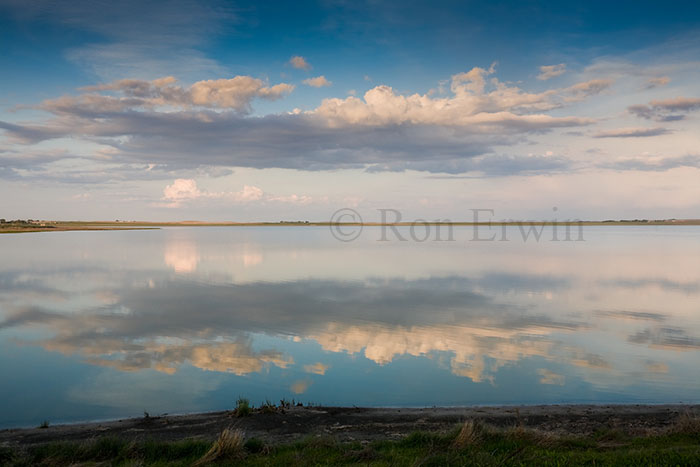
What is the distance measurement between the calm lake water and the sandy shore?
3.45 feet

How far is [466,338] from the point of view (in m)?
17.8

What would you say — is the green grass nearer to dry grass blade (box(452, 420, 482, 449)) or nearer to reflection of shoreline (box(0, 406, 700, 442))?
dry grass blade (box(452, 420, 482, 449))

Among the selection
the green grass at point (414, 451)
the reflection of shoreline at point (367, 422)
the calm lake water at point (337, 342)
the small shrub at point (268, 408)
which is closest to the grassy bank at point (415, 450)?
the green grass at point (414, 451)

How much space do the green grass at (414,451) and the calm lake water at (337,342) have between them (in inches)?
128

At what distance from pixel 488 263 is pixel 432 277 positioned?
43.2ft

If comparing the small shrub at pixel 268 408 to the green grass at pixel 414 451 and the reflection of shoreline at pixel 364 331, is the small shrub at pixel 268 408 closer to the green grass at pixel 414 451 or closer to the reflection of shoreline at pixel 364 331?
the green grass at pixel 414 451

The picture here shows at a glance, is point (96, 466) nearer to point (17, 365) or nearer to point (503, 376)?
point (17, 365)

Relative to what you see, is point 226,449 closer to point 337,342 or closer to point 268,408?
point 268,408

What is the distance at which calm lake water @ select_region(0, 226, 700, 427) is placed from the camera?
12.2 m

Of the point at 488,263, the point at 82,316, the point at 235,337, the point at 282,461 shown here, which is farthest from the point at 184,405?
the point at 488,263

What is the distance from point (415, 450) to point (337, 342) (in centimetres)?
966

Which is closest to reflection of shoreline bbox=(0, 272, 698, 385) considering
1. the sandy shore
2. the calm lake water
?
the calm lake water

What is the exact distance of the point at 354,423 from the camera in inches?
384

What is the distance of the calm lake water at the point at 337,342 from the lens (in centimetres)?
1223
